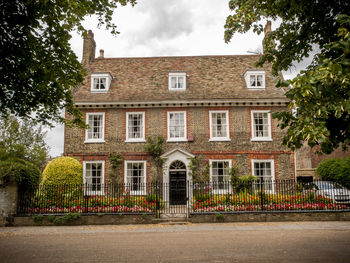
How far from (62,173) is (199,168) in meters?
8.26

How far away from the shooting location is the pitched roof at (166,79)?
61.8ft

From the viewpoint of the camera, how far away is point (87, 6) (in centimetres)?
813

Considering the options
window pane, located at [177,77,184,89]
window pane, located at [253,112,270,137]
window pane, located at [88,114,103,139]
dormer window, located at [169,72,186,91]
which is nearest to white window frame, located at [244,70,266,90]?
window pane, located at [253,112,270,137]

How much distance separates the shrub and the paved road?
12.0 ft

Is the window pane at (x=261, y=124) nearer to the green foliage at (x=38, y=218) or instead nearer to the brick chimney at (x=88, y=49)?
the green foliage at (x=38, y=218)

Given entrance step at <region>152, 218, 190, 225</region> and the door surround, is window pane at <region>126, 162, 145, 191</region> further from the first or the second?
entrance step at <region>152, 218, 190, 225</region>

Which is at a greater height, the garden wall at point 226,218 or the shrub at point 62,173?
the shrub at point 62,173

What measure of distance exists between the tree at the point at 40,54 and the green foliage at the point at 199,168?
9.69 m

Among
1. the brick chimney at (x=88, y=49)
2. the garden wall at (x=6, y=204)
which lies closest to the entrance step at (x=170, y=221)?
the garden wall at (x=6, y=204)

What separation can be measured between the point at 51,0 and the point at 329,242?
432 inches

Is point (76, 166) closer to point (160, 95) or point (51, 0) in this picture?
point (160, 95)

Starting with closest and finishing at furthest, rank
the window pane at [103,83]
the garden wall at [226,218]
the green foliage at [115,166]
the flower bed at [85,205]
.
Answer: the garden wall at [226,218], the flower bed at [85,205], the green foliage at [115,166], the window pane at [103,83]

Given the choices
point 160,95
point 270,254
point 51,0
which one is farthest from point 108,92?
point 270,254

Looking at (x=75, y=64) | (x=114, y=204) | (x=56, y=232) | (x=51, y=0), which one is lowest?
(x=56, y=232)
